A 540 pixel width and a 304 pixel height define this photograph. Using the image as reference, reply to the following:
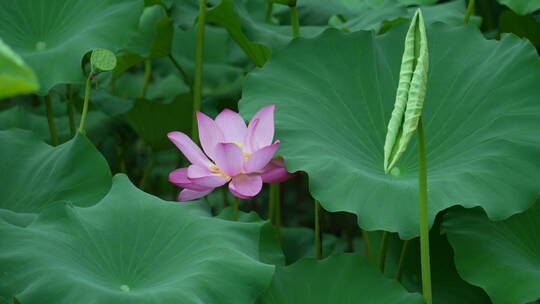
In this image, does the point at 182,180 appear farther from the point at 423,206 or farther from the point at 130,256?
the point at 423,206

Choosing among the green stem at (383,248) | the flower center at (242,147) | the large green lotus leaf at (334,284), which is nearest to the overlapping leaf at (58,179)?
the flower center at (242,147)

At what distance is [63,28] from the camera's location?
1.44 metres

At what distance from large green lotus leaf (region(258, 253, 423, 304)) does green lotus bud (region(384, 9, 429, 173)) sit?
31 cm

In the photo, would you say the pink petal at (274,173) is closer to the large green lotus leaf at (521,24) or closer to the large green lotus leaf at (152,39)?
the large green lotus leaf at (152,39)

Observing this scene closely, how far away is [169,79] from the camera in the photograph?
2521mm

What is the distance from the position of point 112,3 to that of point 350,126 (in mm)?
489

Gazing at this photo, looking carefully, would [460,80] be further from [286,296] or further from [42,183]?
[42,183]

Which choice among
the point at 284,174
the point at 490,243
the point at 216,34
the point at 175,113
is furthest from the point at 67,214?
the point at 216,34

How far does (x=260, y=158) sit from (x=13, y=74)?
63 centimetres

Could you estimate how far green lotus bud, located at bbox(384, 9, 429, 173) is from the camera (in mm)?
844

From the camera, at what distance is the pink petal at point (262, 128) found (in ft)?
3.71

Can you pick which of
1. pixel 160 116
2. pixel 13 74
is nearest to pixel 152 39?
pixel 160 116

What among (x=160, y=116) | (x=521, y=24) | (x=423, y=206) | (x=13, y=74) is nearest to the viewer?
(x=13, y=74)

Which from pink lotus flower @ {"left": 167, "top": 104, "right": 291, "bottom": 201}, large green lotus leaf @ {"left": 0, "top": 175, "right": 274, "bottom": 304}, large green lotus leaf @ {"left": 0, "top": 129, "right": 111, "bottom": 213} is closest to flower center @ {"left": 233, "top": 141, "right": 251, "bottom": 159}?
pink lotus flower @ {"left": 167, "top": 104, "right": 291, "bottom": 201}
